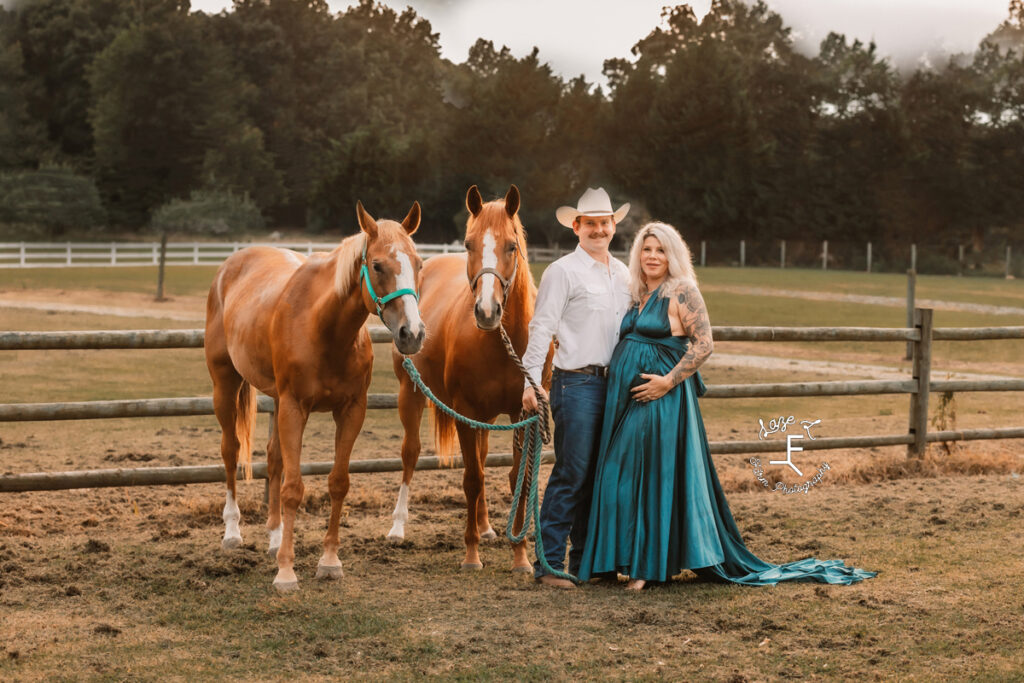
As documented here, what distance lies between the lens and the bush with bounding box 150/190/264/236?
45.5 m

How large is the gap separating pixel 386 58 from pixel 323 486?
66.7 m

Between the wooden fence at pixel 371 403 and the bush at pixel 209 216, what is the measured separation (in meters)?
40.1

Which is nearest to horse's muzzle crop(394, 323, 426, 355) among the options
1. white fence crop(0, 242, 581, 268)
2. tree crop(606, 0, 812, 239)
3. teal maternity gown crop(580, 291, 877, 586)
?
teal maternity gown crop(580, 291, 877, 586)

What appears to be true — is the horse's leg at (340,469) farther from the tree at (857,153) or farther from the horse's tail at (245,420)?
the tree at (857,153)

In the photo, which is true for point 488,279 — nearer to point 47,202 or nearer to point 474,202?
point 474,202

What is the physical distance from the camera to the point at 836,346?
17625 millimetres

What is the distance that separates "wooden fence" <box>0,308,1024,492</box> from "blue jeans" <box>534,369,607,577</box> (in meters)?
1.75

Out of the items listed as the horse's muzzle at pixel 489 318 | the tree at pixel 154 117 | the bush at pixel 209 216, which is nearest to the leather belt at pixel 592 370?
the horse's muzzle at pixel 489 318

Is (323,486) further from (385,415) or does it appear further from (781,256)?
(781,256)

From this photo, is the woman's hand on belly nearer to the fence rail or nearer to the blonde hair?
the blonde hair

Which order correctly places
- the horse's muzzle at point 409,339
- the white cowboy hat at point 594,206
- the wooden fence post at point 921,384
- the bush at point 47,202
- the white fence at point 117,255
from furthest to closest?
the bush at point 47,202 → the white fence at point 117,255 → the wooden fence post at point 921,384 → the white cowboy hat at point 594,206 → the horse's muzzle at point 409,339

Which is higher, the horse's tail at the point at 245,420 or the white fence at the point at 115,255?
the white fence at the point at 115,255

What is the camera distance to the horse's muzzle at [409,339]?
441 cm

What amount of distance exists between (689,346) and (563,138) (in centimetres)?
4733
